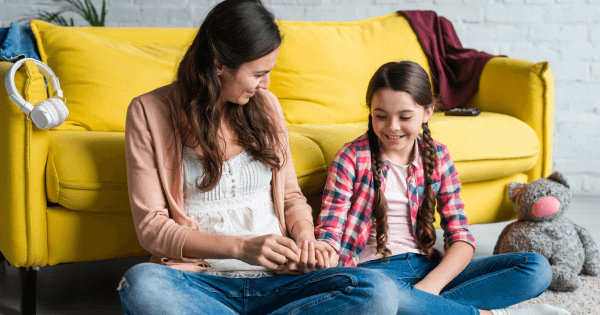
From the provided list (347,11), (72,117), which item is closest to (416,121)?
(72,117)

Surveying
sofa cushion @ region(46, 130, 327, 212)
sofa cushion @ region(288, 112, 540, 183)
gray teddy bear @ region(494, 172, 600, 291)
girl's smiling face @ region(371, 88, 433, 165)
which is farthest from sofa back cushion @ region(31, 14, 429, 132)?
gray teddy bear @ region(494, 172, 600, 291)

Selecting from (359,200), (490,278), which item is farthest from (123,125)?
(490,278)

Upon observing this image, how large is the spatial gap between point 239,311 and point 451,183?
576 mm

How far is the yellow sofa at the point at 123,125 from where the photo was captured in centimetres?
118

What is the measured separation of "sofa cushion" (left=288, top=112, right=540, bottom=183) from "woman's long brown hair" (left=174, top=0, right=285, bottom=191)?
33 cm

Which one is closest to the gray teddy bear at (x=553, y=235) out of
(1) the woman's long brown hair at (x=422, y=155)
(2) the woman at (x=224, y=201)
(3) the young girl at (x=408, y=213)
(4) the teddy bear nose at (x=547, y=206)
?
(4) the teddy bear nose at (x=547, y=206)

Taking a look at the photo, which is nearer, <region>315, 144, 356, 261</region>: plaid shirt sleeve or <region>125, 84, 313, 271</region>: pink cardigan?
<region>125, 84, 313, 271</region>: pink cardigan

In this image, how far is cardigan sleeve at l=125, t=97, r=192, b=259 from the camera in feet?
3.24

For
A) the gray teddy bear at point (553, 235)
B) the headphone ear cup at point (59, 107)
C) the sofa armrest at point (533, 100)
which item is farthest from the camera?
the sofa armrest at point (533, 100)

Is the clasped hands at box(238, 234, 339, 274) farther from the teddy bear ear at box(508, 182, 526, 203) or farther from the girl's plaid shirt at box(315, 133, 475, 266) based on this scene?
the teddy bear ear at box(508, 182, 526, 203)

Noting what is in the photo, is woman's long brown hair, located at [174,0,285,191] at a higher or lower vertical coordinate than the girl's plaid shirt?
higher

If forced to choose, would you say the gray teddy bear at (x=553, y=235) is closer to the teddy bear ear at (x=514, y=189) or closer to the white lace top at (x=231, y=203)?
the teddy bear ear at (x=514, y=189)

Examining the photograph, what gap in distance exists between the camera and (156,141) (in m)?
1.04

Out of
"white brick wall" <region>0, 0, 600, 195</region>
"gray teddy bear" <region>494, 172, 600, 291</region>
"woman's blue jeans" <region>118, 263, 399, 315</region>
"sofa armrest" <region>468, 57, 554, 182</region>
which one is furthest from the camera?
"white brick wall" <region>0, 0, 600, 195</region>
